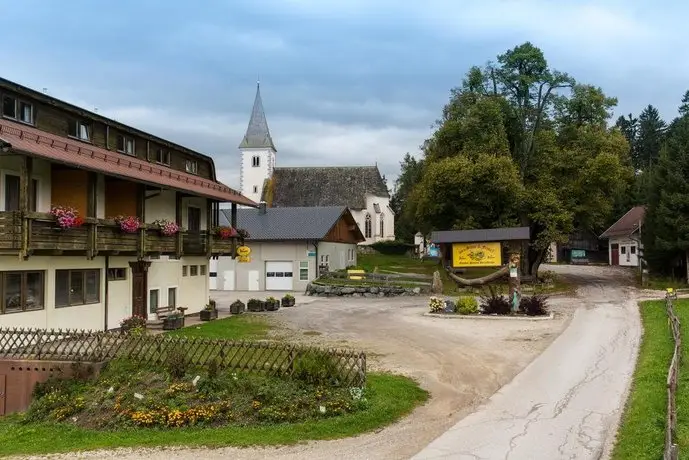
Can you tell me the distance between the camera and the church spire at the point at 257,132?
82.1m

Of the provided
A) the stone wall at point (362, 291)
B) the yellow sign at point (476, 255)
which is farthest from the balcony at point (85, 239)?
the stone wall at point (362, 291)

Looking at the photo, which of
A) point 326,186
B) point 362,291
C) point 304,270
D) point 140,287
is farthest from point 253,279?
point 326,186

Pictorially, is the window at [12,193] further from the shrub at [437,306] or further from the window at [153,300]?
the shrub at [437,306]

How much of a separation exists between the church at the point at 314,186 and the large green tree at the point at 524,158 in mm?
28833

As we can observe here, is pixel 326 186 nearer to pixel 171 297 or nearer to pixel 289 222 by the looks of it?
pixel 289 222

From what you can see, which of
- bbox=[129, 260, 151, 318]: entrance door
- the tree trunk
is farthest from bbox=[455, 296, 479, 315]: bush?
bbox=[129, 260, 151, 318]: entrance door

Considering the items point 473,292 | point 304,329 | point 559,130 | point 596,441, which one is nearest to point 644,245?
point 559,130

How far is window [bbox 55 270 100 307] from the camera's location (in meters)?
20.5

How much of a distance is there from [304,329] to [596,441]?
16.2 metres

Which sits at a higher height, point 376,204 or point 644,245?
point 376,204

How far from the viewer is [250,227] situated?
4897cm

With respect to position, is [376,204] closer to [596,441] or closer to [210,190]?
[210,190]

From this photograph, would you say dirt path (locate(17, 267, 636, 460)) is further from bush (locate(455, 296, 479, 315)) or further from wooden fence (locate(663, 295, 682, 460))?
wooden fence (locate(663, 295, 682, 460))

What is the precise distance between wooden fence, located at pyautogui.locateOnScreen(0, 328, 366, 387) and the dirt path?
214 cm
